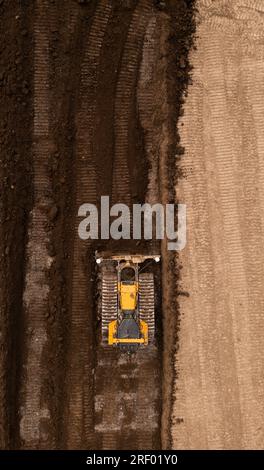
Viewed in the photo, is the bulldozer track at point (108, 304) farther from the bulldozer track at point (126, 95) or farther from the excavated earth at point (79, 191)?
the bulldozer track at point (126, 95)

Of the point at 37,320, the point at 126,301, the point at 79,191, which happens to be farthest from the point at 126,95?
the point at 37,320

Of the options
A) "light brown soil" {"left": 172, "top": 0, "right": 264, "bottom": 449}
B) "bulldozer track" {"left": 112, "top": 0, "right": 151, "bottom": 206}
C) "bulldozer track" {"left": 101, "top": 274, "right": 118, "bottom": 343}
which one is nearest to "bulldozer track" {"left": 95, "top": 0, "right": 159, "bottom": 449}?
"bulldozer track" {"left": 112, "top": 0, "right": 151, "bottom": 206}

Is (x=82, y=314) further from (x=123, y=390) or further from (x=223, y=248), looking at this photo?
(x=223, y=248)

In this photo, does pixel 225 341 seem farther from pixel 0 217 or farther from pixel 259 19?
pixel 259 19

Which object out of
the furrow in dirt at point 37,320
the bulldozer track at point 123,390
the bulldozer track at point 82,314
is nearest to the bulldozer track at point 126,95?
the bulldozer track at point 123,390
